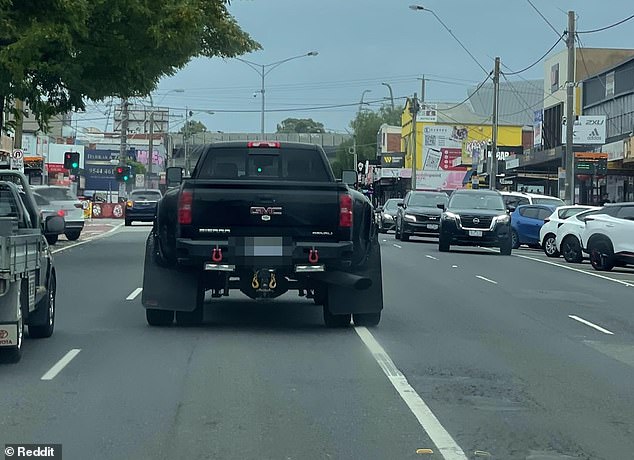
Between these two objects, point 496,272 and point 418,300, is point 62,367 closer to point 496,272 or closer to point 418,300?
point 418,300

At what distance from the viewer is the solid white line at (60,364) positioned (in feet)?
33.6

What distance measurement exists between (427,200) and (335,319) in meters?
25.2

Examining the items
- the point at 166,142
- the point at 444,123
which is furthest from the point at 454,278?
the point at 166,142

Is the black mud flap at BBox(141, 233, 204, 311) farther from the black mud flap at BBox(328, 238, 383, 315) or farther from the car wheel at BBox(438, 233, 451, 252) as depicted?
the car wheel at BBox(438, 233, 451, 252)

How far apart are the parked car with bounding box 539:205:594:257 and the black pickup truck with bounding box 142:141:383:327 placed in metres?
19.1

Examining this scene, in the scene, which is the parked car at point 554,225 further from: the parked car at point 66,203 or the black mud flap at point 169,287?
the black mud flap at point 169,287

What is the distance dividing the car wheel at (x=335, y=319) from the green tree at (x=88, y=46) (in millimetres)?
9856

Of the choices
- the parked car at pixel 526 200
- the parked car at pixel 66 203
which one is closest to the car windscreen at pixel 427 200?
the parked car at pixel 526 200

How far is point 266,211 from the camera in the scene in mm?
12680

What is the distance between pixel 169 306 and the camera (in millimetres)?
13156

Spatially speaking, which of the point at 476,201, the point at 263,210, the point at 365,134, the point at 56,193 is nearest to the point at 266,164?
the point at 263,210

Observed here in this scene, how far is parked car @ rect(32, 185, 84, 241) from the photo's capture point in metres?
34.8

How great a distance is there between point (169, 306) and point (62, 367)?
254 cm

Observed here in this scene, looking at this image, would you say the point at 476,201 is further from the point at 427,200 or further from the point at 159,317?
the point at 159,317
